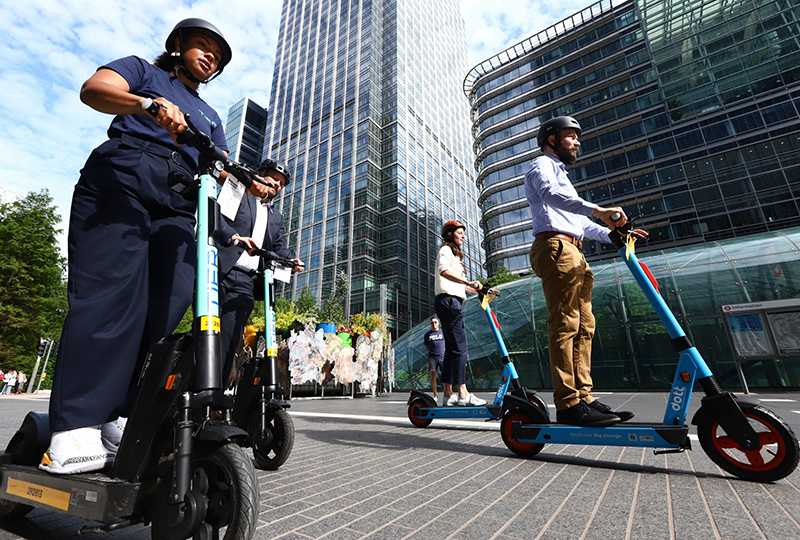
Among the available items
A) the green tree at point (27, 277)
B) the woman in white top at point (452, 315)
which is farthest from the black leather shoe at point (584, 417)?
the green tree at point (27, 277)

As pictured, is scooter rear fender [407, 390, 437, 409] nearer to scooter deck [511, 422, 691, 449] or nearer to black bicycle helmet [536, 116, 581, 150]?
scooter deck [511, 422, 691, 449]

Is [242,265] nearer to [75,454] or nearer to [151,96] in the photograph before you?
[151,96]

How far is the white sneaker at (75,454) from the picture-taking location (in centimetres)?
113

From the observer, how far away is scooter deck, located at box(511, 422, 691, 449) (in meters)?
1.99

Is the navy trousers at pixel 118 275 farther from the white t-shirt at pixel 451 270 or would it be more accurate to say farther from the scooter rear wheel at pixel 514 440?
the white t-shirt at pixel 451 270

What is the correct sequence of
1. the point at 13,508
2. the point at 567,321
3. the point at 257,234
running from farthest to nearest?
the point at 257,234
the point at 567,321
the point at 13,508

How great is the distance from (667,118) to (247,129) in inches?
3267

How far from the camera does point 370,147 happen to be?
198ft

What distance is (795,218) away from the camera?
3300 centimetres

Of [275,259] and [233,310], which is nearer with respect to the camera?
[233,310]

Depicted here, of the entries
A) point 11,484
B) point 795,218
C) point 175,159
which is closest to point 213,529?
point 11,484

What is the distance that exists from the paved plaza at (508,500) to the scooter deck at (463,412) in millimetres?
958

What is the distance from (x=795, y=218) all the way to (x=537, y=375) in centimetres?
3677

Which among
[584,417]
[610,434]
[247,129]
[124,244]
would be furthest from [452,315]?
[247,129]
